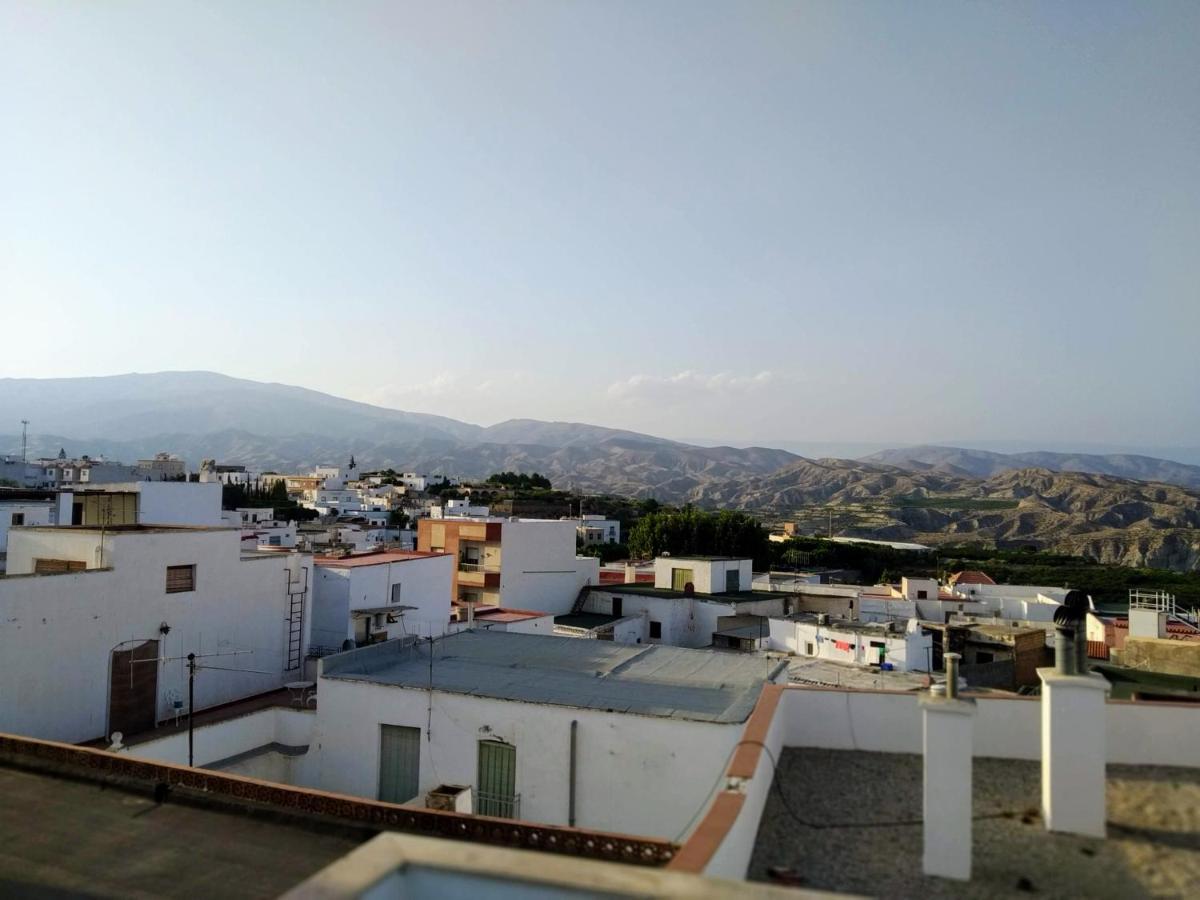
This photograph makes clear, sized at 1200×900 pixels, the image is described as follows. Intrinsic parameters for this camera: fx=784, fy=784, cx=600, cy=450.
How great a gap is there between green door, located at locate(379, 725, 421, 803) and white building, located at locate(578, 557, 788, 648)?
1910cm

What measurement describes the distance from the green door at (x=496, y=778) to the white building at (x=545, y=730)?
19 millimetres

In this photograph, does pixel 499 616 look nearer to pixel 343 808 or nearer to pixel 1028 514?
pixel 343 808

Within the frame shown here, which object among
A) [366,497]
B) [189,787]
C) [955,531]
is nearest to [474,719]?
[189,787]

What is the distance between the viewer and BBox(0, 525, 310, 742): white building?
13.4 meters

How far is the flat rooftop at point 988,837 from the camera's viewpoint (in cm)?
492

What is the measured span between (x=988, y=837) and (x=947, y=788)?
0.78 meters

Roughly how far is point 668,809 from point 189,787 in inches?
256

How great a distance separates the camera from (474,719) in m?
12.8

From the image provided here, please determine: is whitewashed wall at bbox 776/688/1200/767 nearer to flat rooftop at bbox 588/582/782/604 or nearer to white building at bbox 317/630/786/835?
white building at bbox 317/630/786/835

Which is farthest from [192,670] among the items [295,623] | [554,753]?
[554,753]

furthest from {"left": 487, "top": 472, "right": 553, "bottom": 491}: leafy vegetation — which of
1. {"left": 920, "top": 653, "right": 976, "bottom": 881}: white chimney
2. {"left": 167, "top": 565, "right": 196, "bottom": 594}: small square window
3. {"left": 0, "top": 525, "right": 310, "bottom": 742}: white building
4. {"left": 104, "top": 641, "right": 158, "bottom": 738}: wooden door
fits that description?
{"left": 920, "top": 653, "right": 976, "bottom": 881}: white chimney

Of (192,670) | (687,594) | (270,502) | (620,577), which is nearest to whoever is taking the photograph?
(192,670)

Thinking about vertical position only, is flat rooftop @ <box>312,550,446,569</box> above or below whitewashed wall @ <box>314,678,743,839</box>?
above

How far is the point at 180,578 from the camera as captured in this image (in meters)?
16.1
